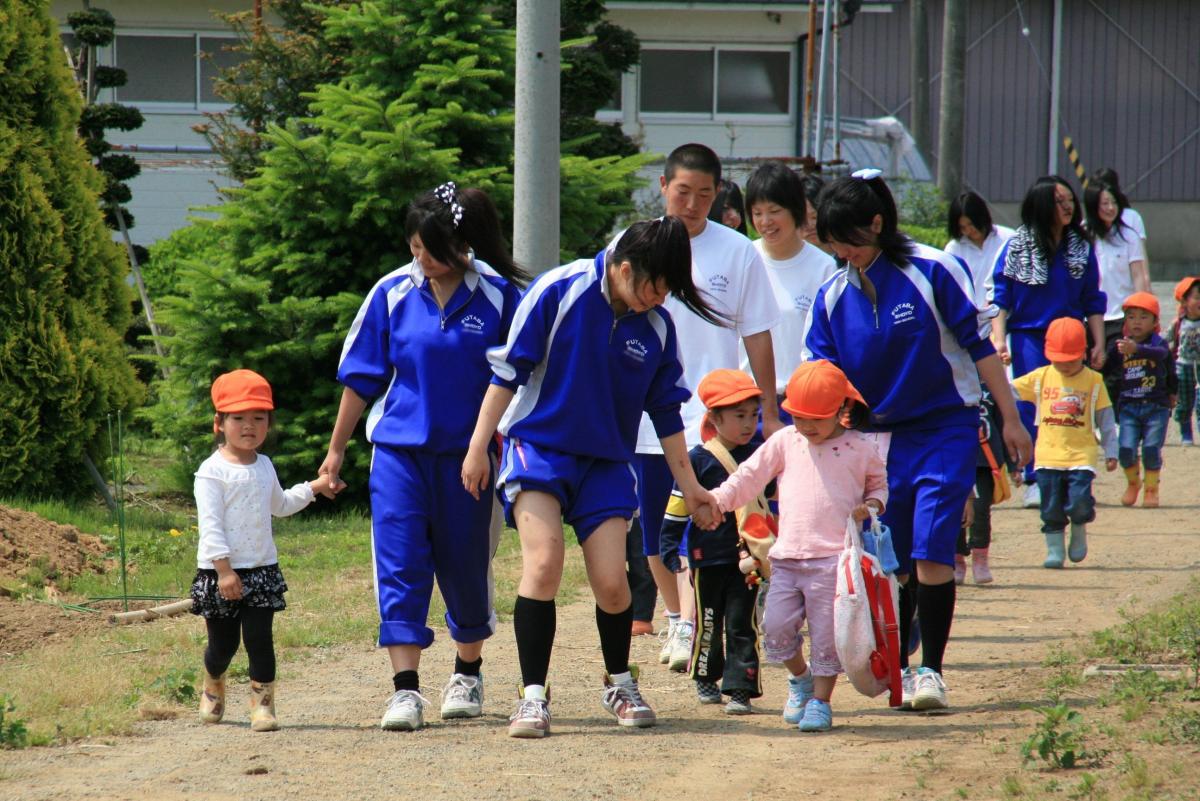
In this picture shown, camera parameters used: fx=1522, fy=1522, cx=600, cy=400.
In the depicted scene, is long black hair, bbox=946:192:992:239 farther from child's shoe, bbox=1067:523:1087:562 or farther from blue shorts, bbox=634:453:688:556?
blue shorts, bbox=634:453:688:556

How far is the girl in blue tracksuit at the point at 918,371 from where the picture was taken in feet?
18.6

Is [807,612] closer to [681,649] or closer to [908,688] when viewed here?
[908,688]

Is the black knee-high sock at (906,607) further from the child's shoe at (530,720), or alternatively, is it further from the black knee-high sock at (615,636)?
the child's shoe at (530,720)

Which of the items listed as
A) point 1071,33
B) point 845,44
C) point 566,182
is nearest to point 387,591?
point 566,182

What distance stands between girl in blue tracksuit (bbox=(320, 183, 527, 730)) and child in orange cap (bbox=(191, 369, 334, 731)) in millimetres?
306

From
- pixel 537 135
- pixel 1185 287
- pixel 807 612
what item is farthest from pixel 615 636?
pixel 1185 287

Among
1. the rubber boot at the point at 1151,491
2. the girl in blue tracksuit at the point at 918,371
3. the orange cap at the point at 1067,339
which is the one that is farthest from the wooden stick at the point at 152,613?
Answer: the rubber boot at the point at 1151,491

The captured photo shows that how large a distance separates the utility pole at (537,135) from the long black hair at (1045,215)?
297 centimetres

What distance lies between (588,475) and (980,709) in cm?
178

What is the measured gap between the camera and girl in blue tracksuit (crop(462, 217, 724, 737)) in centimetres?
523

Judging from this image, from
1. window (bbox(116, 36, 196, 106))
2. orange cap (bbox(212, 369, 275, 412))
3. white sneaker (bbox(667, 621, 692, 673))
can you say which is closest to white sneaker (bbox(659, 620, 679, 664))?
white sneaker (bbox(667, 621, 692, 673))

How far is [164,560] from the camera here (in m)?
8.98

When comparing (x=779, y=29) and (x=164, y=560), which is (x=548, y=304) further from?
(x=779, y=29)

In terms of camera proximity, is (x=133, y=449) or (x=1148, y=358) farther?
(x=133, y=449)
